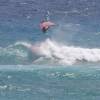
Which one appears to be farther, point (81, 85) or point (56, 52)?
point (56, 52)

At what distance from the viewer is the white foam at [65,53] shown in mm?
46384

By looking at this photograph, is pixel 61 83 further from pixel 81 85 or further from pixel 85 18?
pixel 85 18

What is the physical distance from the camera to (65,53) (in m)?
48.6

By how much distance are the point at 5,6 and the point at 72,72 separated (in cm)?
3227

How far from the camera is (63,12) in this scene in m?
65.9

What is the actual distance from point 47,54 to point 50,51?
58 centimetres

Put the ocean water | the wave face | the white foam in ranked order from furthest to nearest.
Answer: the white foam
the wave face
the ocean water

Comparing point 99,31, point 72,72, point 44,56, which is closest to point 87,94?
point 72,72

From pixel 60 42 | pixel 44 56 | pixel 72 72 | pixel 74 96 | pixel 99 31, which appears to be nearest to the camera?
pixel 74 96

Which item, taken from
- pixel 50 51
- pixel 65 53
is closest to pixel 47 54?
pixel 50 51

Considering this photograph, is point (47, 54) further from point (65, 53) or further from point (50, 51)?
point (65, 53)

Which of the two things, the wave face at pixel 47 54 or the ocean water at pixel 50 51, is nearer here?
the ocean water at pixel 50 51

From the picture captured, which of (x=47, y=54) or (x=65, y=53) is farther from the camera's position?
(x=65, y=53)

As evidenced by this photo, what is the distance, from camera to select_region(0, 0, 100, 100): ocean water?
30128mm
